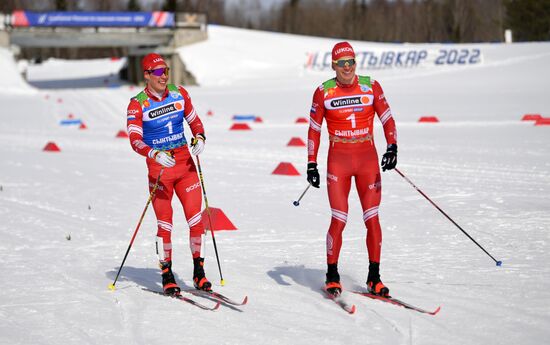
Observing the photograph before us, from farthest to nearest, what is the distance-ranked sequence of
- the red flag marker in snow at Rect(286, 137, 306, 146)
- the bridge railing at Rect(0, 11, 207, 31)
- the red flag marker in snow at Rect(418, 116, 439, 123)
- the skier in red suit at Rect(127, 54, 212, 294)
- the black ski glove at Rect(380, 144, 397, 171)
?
the bridge railing at Rect(0, 11, 207, 31), the red flag marker in snow at Rect(418, 116, 439, 123), the red flag marker in snow at Rect(286, 137, 306, 146), the skier in red suit at Rect(127, 54, 212, 294), the black ski glove at Rect(380, 144, 397, 171)

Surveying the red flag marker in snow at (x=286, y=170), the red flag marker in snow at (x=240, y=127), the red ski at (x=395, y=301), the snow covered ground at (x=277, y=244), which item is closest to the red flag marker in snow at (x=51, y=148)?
the snow covered ground at (x=277, y=244)

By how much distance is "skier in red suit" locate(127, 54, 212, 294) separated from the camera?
22.2 ft

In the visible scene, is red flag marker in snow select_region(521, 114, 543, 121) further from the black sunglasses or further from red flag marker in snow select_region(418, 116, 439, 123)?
the black sunglasses

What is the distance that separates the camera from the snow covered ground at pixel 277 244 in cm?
570

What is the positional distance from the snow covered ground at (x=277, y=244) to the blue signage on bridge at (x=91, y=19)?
26.6m

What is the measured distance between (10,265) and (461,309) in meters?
4.43

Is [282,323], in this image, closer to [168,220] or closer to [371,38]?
[168,220]

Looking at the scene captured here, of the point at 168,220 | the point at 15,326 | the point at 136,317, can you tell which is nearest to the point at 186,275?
the point at 168,220

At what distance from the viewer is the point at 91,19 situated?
159ft

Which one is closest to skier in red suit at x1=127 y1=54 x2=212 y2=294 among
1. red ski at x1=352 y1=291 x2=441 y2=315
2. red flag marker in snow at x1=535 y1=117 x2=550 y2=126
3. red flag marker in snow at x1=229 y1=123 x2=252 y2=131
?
red ski at x1=352 y1=291 x2=441 y2=315

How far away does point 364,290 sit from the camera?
673 cm

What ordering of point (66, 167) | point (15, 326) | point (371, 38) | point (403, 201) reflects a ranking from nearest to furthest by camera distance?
point (15, 326) → point (403, 201) → point (66, 167) → point (371, 38)

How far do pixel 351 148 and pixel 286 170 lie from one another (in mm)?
7608

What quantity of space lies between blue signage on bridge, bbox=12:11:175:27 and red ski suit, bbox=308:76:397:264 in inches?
1724
